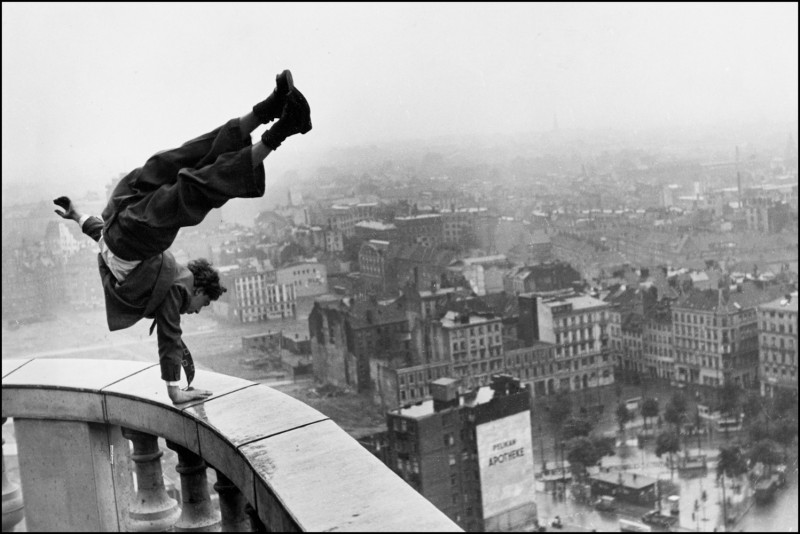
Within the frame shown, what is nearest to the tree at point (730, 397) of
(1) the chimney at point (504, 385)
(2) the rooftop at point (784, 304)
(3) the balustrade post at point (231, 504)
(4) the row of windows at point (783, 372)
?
(4) the row of windows at point (783, 372)

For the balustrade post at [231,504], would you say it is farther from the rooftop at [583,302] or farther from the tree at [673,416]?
the tree at [673,416]

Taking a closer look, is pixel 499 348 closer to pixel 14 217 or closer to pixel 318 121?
pixel 318 121

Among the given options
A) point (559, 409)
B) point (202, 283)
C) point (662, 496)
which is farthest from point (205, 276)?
point (662, 496)

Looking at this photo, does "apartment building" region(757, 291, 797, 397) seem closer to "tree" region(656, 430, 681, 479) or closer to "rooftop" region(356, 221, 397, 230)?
"tree" region(656, 430, 681, 479)

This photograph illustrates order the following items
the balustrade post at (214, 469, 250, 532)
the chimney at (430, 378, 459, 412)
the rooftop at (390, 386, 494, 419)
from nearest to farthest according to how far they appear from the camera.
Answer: the balustrade post at (214, 469, 250, 532), the rooftop at (390, 386, 494, 419), the chimney at (430, 378, 459, 412)

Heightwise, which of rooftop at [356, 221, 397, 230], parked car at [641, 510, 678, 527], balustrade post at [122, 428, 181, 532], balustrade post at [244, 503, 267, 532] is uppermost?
balustrade post at [244, 503, 267, 532]

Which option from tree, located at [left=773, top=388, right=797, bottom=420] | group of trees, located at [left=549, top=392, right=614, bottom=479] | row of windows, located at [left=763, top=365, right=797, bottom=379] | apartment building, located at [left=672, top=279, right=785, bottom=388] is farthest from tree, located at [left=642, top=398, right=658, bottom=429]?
tree, located at [left=773, top=388, right=797, bottom=420]
